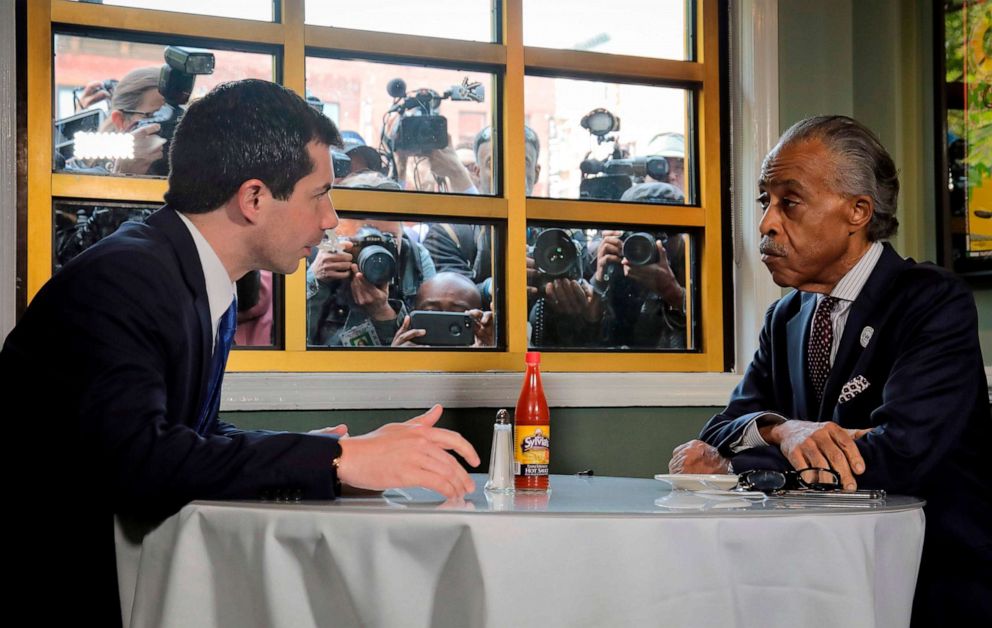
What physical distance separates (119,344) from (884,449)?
1.22 metres

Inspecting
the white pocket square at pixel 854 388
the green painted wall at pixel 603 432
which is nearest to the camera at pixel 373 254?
the green painted wall at pixel 603 432

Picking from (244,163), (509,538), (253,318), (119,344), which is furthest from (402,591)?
(253,318)

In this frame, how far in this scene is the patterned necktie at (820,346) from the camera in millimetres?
2178

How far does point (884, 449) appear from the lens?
1778 millimetres

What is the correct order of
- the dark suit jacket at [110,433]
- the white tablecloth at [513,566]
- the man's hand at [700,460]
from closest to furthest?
the white tablecloth at [513,566] < the dark suit jacket at [110,433] < the man's hand at [700,460]

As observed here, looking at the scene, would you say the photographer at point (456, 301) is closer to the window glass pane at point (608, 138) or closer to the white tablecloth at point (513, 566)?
the window glass pane at point (608, 138)

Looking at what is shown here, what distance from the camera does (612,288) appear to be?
3330 millimetres

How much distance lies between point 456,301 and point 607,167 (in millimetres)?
658

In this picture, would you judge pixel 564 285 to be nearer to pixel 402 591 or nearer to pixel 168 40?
pixel 168 40

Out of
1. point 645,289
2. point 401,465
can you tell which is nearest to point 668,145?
point 645,289

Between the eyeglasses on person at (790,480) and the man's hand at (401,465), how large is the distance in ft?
1.47

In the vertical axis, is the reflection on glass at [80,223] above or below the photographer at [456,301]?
above

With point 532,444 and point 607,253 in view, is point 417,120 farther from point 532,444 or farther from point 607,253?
point 532,444

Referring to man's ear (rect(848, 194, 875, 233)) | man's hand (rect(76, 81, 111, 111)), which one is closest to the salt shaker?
man's ear (rect(848, 194, 875, 233))
